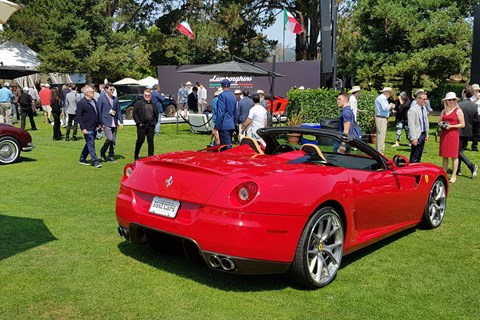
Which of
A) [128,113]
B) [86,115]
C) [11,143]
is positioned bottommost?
[11,143]

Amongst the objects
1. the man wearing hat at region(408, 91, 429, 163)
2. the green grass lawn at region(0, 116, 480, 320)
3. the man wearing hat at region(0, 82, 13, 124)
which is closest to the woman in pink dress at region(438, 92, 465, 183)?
the man wearing hat at region(408, 91, 429, 163)

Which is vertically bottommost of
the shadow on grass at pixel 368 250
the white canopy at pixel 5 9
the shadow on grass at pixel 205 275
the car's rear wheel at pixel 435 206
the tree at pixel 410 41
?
the shadow on grass at pixel 368 250

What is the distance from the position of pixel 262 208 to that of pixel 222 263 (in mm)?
523

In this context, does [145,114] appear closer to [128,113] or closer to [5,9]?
[5,9]

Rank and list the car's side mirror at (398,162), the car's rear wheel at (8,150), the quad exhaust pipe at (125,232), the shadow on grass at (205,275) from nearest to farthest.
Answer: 1. the shadow on grass at (205,275)
2. the quad exhaust pipe at (125,232)
3. the car's side mirror at (398,162)
4. the car's rear wheel at (8,150)

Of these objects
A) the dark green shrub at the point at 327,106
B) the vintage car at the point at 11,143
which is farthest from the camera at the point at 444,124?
the vintage car at the point at 11,143

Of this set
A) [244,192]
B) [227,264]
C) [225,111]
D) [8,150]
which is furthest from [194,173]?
[8,150]

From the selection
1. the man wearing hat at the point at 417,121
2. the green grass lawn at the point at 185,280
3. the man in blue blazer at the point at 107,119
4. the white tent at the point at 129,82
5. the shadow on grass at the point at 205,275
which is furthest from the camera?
the white tent at the point at 129,82

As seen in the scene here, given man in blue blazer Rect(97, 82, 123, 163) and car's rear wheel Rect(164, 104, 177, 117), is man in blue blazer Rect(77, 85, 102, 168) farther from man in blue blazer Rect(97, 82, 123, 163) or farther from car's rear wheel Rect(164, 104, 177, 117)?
car's rear wheel Rect(164, 104, 177, 117)

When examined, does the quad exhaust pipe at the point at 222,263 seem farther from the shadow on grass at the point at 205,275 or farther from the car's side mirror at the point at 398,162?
the car's side mirror at the point at 398,162

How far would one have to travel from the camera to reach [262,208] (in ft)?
12.6

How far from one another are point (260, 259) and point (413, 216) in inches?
107

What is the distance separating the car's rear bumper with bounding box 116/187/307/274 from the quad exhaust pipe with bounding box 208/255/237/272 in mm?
17

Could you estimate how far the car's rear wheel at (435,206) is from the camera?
6137mm
